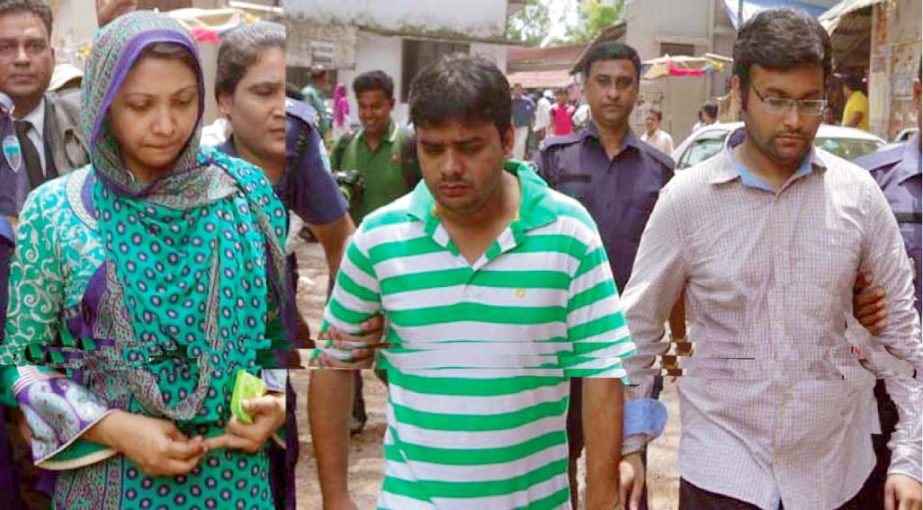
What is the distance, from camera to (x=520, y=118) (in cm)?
83

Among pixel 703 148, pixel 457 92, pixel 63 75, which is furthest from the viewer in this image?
pixel 63 75

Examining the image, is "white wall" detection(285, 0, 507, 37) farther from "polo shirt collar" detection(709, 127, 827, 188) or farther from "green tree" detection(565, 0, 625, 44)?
"polo shirt collar" detection(709, 127, 827, 188)

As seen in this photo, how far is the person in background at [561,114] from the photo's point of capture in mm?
932

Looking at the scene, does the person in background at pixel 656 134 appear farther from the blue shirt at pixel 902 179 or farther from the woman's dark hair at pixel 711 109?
the blue shirt at pixel 902 179

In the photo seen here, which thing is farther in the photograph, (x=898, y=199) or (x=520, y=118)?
(x=898, y=199)

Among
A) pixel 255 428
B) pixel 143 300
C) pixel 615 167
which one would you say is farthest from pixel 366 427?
pixel 615 167

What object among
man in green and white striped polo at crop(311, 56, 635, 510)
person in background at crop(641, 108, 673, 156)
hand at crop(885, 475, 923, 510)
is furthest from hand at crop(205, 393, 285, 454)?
hand at crop(885, 475, 923, 510)

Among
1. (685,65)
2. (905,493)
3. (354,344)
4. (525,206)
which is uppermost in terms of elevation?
(685,65)

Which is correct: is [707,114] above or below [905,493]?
above

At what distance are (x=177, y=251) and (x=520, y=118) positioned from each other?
300 mm

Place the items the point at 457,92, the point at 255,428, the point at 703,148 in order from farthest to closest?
the point at 703,148 → the point at 255,428 → the point at 457,92

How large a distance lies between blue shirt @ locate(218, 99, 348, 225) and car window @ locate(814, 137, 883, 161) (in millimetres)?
423

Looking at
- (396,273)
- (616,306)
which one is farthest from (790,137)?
(396,273)

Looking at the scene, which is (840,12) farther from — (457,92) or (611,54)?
(457,92)
